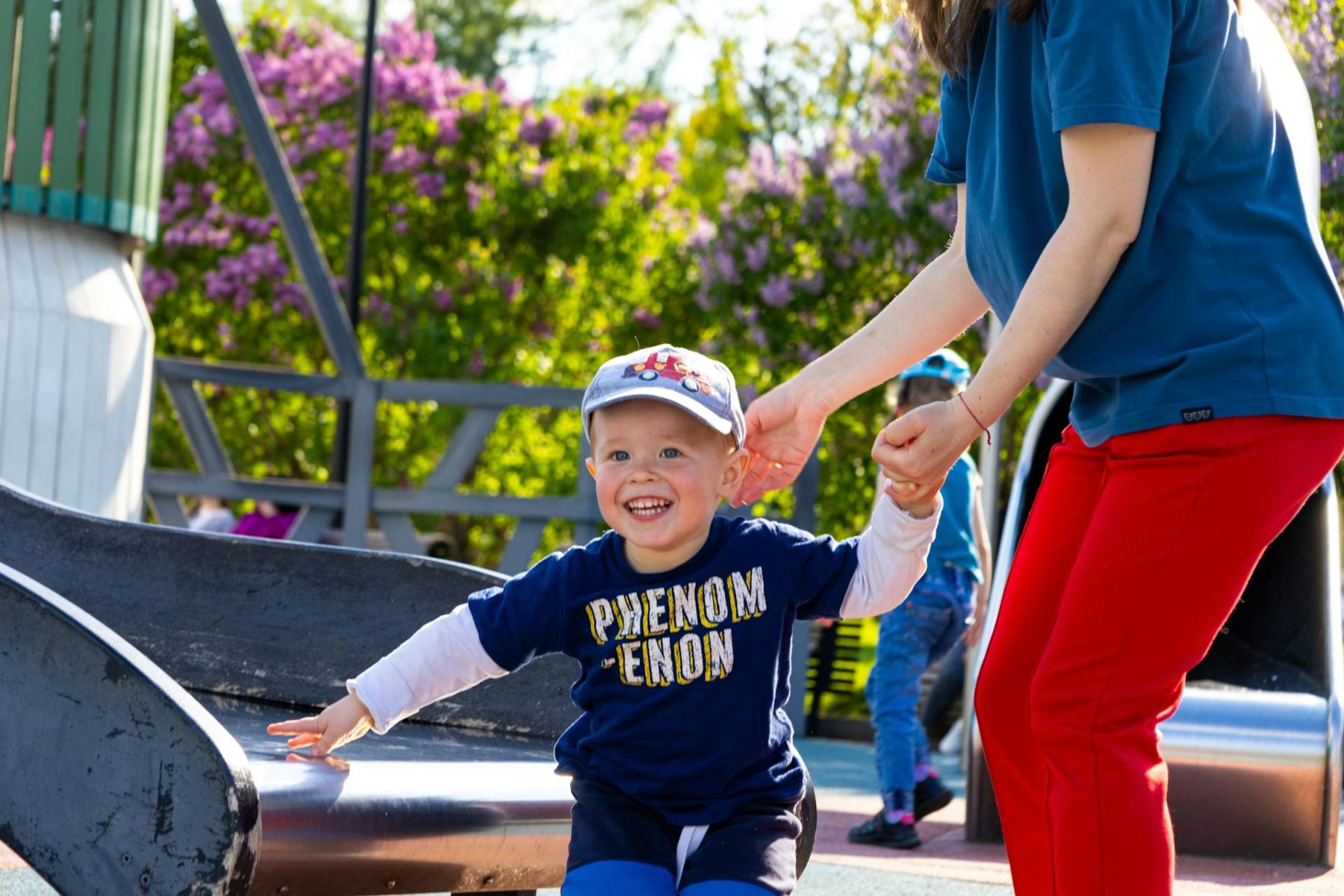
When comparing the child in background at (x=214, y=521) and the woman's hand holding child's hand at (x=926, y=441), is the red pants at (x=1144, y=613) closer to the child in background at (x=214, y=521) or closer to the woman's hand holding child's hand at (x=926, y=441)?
the woman's hand holding child's hand at (x=926, y=441)

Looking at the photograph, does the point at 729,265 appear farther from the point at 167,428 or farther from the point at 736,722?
the point at 736,722

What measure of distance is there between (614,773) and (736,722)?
172 mm

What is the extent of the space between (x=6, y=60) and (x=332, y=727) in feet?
14.6

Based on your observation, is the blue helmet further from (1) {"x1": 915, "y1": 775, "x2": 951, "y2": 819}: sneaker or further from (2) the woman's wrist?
(2) the woman's wrist

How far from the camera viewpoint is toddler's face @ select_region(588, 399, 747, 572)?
2.27 m

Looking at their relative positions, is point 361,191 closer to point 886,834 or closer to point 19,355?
point 19,355

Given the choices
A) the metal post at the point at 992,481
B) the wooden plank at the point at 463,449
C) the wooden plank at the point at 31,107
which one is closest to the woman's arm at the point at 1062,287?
the metal post at the point at 992,481

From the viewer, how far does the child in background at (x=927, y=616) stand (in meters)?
4.93

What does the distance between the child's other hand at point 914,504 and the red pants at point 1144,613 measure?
0.73ft

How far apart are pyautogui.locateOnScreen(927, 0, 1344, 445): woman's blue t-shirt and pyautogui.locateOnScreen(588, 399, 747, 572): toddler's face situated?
19.2 inches

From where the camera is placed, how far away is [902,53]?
1012 cm

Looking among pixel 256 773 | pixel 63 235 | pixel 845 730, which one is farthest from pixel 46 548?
pixel 845 730

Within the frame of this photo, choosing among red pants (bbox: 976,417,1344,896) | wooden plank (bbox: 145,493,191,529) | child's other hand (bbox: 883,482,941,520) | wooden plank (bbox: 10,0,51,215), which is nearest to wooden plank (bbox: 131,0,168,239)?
wooden plank (bbox: 10,0,51,215)

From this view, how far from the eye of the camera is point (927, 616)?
498 cm
